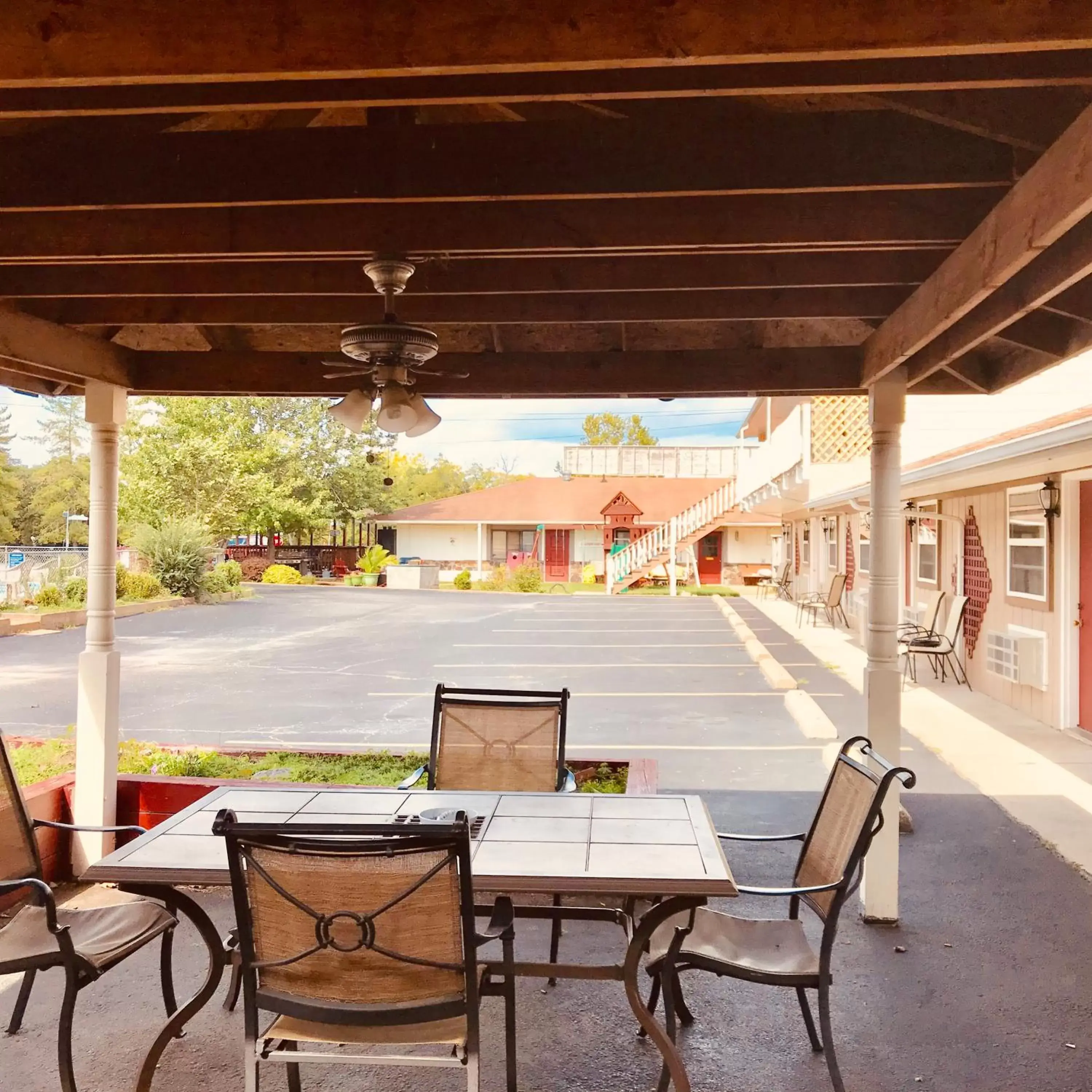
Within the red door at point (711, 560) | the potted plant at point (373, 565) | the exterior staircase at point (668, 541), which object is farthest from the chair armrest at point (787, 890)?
the red door at point (711, 560)

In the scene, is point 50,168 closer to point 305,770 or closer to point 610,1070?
point 610,1070

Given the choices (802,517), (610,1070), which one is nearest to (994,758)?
(610,1070)

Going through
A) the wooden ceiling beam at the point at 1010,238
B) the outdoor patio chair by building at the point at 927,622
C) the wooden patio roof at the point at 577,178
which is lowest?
the outdoor patio chair by building at the point at 927,622

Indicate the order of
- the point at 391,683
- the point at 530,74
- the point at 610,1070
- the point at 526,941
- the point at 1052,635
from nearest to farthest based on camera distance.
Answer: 1. the point at 530,74
2. the point at 610,1070
3. the point at 526,941
4. the point at 1052,635
5. the point at 391,683

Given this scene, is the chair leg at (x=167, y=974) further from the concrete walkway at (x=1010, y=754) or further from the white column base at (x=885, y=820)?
the concrete walkway at (x=1010, y=754)

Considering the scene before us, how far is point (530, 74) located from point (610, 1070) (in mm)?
2992

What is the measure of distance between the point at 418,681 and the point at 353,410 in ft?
25.6

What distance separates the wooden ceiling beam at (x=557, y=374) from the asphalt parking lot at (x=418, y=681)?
248 centimetres

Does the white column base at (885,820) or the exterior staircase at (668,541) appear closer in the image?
the white column base at (885,820)

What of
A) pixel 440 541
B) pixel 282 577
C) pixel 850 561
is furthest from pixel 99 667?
pixel 440 541

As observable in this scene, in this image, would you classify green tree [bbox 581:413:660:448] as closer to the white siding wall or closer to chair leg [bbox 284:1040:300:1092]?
the white siding wall

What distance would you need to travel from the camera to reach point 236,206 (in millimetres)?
2705

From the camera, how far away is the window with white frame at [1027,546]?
26.1 ft

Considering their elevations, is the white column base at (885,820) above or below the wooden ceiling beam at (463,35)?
below
